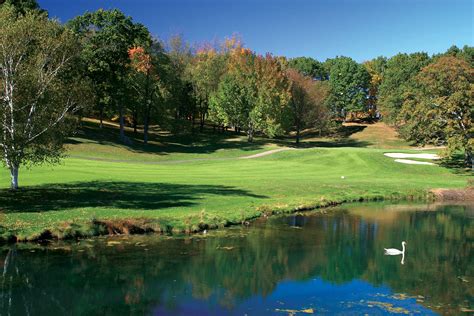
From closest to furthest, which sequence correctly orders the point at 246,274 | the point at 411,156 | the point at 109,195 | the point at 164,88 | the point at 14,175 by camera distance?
the point at 246,274
the point at 14,175
the point at 109,195
the point at 411,156
the point at 164,88

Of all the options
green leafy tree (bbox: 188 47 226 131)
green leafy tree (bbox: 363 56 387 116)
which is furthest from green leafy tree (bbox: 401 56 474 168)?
green leafy tree (bbox: 363 56 387 116)

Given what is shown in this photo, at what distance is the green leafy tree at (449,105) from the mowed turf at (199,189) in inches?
165

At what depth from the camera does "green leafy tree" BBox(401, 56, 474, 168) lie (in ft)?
180

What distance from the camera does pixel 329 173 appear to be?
53.8 meters

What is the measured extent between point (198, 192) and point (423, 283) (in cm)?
2021

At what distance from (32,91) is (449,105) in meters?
44.5

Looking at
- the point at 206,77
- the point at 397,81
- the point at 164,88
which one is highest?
the point at 397,81

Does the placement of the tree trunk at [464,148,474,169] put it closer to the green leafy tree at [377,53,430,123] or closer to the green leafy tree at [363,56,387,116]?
the green leafy tree at [377,53,430,123]

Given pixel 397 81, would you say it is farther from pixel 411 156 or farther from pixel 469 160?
pixel 469 160

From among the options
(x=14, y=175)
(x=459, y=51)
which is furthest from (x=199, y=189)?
(x=459, y=51)

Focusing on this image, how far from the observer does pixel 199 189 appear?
38219mm

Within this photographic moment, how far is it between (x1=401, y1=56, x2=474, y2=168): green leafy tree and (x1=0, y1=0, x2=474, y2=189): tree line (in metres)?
0.13

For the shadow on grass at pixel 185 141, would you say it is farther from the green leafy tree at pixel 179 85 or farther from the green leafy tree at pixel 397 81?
the green leafy tree at pixel 397 81

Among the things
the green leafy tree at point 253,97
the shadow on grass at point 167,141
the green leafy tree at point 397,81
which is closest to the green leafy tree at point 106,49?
the shadow on grass at point 167,141
